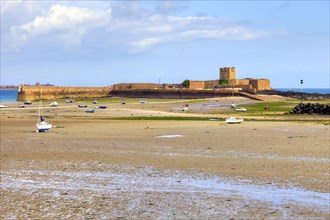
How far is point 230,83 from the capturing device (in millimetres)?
120188

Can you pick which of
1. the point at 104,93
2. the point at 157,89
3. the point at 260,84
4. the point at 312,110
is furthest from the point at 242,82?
the point at 312,110

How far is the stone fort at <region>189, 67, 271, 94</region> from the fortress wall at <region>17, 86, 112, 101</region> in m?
20.4

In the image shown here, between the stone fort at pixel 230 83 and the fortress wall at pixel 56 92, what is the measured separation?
20375 mm

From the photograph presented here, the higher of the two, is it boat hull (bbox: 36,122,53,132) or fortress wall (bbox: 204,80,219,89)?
fortress wall (bbox: 204,80,219,89)

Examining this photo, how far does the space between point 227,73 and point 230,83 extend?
8.39 meters

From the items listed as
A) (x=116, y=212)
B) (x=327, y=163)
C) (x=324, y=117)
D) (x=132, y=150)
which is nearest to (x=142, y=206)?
(x=116, y=212)

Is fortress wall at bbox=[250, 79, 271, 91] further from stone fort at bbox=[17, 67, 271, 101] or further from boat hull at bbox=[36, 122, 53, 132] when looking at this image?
boat hull at bbox=[36, 122, 53, 132]

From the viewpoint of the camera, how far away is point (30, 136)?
3134 cm

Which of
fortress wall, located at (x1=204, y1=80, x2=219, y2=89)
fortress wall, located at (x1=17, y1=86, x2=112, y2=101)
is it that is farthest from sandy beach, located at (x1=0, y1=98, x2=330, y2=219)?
fortress wall, located at (x1=204, y1=80, x2=219, y2=89)

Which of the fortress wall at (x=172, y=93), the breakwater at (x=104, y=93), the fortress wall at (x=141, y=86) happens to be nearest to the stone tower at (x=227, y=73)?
the fortress wall at (x=141, y=86)

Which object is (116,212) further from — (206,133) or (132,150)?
(206,133)

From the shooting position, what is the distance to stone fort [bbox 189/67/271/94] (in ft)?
373

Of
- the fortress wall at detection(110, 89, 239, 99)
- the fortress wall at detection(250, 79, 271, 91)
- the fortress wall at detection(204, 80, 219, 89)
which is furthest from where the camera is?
the fortress wall at detection(204, 80, 219, 89)

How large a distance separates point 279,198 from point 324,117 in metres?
32.2
